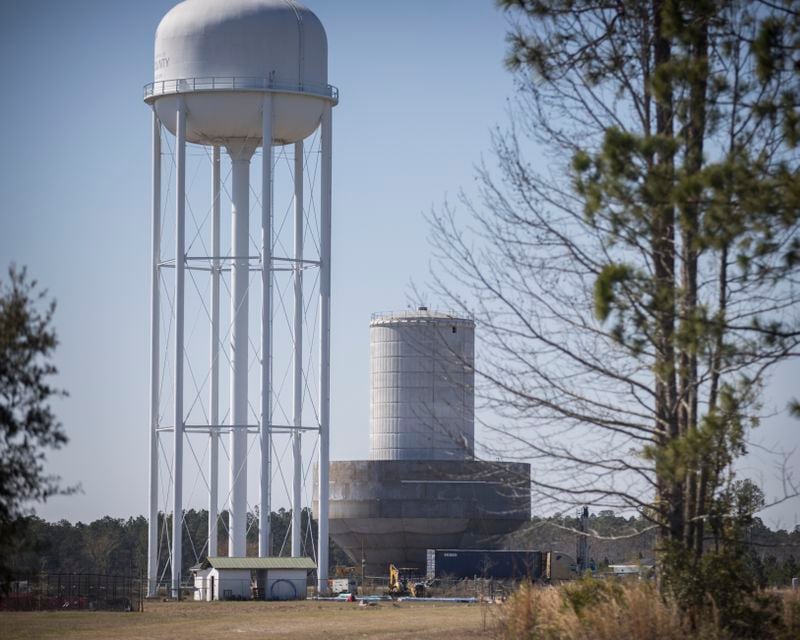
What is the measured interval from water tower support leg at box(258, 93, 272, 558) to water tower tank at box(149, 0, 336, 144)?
2.92 feet

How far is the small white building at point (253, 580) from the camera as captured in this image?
54406 millimetres

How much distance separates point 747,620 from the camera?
73.2 feet

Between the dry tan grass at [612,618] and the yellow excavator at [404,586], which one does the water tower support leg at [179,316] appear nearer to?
the yellow excavator at [404,586]

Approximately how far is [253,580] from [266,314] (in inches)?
386

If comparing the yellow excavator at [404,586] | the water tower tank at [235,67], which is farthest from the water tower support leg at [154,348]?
the yellow excavator at [404,586]

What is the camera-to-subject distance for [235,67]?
173 ft

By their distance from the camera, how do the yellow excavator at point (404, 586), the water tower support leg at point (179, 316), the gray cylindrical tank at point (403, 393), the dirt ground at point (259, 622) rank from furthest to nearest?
the gray cylindrical tank at point (403, 393) → the yellow excavator at point (404, 586) → the water tower support leg at point (179, 316) → the dirt ground at point (259, 622)

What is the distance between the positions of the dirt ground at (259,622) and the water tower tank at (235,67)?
16.1 metres

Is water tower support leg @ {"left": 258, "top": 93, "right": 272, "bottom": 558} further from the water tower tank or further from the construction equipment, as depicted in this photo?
the construction equipment

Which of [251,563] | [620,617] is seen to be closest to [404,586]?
[251,563]

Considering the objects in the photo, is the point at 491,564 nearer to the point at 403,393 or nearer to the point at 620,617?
the point at 403,393

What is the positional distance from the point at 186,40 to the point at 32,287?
33592mm

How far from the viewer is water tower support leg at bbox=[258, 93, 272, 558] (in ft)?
169

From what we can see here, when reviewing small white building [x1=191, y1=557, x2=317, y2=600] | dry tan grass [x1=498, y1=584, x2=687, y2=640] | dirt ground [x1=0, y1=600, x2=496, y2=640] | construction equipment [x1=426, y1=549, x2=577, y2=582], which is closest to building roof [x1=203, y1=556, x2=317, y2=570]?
small white building [x1=191, y1=557, x2=317, y2=600]
